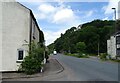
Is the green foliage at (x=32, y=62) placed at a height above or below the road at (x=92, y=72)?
above

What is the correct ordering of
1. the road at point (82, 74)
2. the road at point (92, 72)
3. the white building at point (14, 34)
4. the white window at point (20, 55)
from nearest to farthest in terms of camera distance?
1. the road at point (82, 74)
2. the road at point (92, 72)
3. the white building at point (14, 34)
4. the white window at point (20, 55)

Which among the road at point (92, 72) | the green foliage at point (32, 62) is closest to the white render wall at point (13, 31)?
the green foliage at point (32, 62)

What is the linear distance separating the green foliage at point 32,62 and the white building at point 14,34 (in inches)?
31.3

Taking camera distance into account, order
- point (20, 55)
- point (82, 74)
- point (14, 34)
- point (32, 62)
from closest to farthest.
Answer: point (82, 74) < point (32, 62) < point (14, 34) < point (20, 55)

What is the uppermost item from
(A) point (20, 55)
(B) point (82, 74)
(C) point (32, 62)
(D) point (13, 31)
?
(D) point (13, 31)

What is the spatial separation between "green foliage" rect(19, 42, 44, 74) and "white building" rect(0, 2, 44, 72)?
0.80 meters

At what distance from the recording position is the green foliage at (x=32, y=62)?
21.6 m

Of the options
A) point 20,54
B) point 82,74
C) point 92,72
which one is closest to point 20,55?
point 20,54

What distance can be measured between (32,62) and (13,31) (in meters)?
3.25

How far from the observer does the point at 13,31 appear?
75.5ft

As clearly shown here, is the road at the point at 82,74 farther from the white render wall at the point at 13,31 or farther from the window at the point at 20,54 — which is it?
the white render wall at the point at 13,31

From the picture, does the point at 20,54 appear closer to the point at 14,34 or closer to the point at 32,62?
the point at 14,34

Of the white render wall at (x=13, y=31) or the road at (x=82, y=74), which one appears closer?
the road at (x=82, y=74)

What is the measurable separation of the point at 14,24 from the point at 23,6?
1.73 meters
